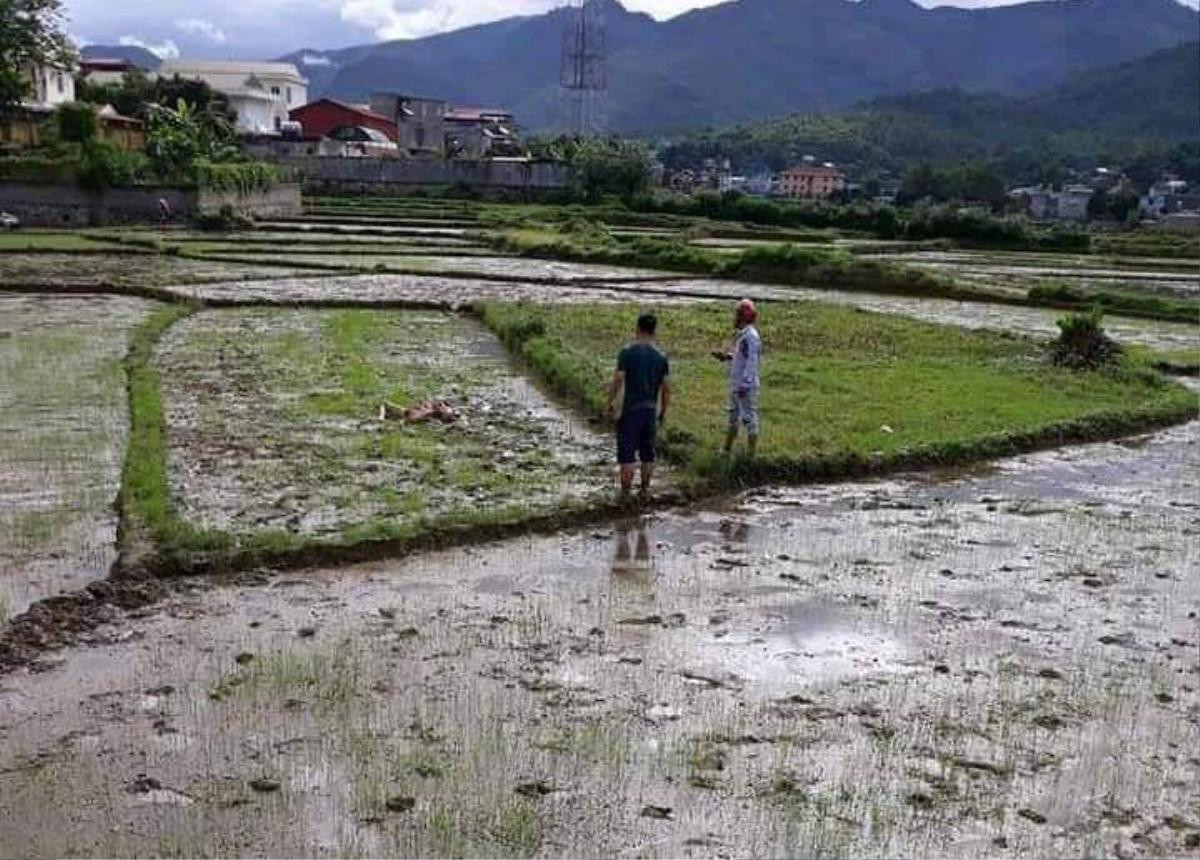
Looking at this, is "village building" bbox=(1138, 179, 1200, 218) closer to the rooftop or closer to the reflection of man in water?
the reflection of man in water

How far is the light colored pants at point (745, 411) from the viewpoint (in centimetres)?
1135

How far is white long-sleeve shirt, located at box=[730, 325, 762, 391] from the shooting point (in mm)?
11078

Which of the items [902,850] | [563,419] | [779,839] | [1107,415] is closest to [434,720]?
[779,839]

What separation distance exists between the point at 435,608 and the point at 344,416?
5.78m

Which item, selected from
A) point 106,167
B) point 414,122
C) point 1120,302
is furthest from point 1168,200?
point 106,167

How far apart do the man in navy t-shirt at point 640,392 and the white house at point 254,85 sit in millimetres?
80565

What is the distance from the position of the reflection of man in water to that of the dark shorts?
671 millimetres

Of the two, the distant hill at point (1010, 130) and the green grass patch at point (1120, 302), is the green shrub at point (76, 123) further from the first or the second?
the distant hill at point (1010, 130)

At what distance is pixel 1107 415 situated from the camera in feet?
48.1

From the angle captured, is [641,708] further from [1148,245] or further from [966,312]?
[1148,245]

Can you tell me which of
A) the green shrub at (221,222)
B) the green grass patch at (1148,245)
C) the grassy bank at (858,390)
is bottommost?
the grassy bank at (858,390)

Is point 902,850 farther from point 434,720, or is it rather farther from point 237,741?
point 237,741

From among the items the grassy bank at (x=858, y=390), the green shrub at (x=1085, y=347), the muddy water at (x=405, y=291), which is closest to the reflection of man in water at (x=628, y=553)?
the grassy bank at (x=858, y=390)

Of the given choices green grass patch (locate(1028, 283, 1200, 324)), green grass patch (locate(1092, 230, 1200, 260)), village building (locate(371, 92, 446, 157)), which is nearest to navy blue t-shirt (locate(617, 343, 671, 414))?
green grass patch (locate(1028, 283, 1200, 324))
